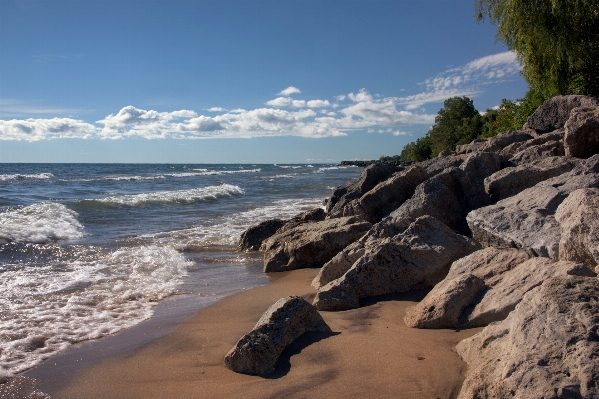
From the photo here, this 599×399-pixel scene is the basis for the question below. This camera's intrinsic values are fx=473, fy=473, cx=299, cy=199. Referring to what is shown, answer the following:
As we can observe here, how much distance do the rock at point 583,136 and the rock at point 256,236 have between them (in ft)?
18.5

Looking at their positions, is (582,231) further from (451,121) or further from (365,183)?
(451,121)

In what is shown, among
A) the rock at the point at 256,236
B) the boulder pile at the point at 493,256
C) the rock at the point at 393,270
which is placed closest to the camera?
the boulder pile at the point at 493,256

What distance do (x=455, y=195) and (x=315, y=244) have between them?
235 centimetres

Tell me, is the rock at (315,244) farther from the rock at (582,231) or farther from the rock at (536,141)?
the rock at (536,141)

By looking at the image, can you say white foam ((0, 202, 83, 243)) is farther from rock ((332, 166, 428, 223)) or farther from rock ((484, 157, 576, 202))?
rock ((484, 157, 576, 202))

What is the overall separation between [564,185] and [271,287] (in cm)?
400

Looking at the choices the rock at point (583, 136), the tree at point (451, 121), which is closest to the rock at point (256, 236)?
the rock at point (583, 136)

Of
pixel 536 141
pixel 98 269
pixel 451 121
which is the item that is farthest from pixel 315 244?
pixel 451 121

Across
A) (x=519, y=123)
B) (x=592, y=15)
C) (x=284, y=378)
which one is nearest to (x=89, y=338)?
(x=284, y=378)

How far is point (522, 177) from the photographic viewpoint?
22.5 ft

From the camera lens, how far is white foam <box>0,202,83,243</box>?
11.2 meters

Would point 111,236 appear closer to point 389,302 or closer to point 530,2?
point 389,302

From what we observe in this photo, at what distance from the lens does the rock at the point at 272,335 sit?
3.91 m

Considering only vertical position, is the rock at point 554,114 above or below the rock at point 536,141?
above
